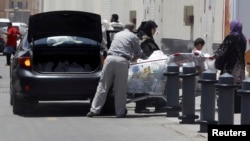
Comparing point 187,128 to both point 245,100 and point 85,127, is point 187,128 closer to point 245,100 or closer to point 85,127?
point 85,127

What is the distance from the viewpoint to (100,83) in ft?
47.4

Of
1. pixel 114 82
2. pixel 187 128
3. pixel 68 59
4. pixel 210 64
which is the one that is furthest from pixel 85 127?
pixel 210 64

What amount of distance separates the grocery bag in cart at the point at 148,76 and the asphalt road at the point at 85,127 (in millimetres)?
491

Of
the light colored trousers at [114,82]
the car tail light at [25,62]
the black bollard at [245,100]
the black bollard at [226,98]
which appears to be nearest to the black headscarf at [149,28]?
the light colored trousers at [114,82]

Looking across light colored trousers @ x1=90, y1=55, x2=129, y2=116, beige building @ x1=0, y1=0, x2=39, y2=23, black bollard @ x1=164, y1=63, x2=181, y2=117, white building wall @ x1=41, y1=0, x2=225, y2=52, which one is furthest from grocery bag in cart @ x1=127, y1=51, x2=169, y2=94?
beige building @ x1=0, y1=0, x2=39, y2=23

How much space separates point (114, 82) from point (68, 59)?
3.89ft

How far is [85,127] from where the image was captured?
43.5 feet

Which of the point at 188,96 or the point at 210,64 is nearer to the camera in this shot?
the point at 188,96

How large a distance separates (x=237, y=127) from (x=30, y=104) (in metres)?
6.80

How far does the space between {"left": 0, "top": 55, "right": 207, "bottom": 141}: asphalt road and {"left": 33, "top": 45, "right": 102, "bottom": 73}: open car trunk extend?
86 cm

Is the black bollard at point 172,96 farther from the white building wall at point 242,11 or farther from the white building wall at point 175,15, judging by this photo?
the white building wall at point 175,15

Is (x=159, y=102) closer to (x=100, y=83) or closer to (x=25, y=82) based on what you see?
(x=100, y=83)

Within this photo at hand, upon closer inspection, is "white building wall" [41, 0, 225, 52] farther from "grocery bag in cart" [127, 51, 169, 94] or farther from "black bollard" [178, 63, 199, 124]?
"black bollard" [178, 63, 199, 124]

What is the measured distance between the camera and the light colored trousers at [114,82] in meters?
14.4
